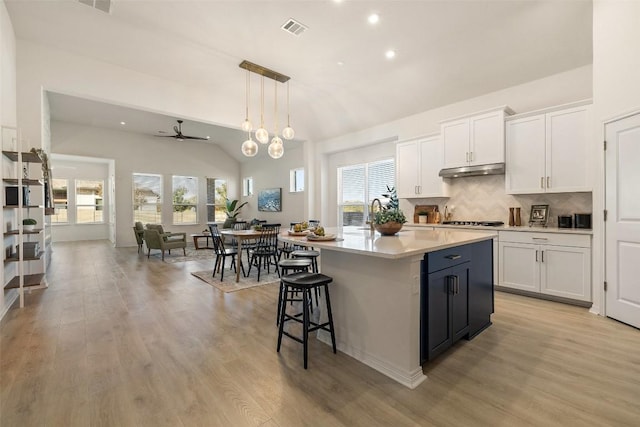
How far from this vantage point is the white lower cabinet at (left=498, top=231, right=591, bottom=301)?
131 inches

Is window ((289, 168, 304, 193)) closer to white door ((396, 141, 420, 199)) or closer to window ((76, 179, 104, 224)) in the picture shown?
white door ((396, 141, 420, 199))

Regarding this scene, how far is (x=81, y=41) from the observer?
420 cm

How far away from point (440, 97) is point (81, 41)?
5598 millimetres

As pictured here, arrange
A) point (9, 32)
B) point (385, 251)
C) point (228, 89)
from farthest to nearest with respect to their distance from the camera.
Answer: point (228, 89) → point (9, 32) → point (385, 251)

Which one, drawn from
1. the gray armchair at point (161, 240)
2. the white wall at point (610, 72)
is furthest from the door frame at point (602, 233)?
the gray armchair at point (161, 240)

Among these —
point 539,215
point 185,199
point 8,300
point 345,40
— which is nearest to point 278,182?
point 185,199

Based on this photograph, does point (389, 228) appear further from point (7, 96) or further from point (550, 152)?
point (7, 96)

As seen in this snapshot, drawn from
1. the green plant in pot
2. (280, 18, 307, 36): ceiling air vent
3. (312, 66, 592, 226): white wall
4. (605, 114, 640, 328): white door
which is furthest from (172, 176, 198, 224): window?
(605, 114, 640, 328): white door

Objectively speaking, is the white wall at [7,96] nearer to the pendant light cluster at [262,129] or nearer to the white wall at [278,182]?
the pendant light cluster at [262,129]

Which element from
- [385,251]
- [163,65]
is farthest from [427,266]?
[163,65]

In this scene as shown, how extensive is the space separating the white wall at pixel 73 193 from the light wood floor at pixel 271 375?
8.29m

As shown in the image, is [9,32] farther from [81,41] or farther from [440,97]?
[440,97]

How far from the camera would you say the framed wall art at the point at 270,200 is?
9.70 meters

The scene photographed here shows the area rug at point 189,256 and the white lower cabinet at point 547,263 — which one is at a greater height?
the white lower cabinet at point 547,263
